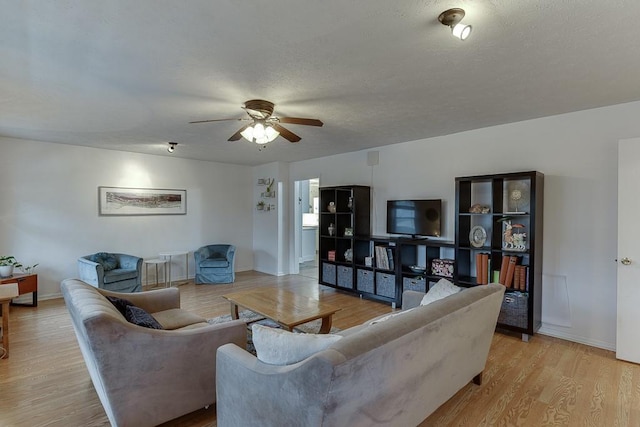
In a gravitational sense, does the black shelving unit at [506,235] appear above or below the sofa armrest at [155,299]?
above

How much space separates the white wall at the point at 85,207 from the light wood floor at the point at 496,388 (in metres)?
1.58

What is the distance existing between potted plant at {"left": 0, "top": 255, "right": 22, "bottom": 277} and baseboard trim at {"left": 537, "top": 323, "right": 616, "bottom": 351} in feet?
21.4

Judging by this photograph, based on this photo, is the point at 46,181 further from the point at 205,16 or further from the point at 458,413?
the point at 458,413

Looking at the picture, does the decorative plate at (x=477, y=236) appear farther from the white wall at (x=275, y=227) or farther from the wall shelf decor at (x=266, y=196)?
the wall shelf decor at (x=266, y=196)

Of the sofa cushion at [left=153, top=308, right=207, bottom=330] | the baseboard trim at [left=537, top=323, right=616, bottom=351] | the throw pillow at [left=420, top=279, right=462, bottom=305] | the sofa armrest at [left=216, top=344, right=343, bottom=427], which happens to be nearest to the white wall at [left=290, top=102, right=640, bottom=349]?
the baseboard trim at [left=537, top=323, right=616, bottom=351]

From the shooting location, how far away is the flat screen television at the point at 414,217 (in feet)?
14.5

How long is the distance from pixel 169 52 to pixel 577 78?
3.03 m

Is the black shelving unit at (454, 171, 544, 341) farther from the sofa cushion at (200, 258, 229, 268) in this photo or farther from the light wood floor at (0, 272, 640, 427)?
the sofa cushion at (200, 258, 229, 268)

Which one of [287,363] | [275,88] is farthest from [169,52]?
[287,363]

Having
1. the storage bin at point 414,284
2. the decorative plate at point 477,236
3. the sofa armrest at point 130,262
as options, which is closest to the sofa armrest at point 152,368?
the storage bin at point 414,284

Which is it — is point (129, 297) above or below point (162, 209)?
below

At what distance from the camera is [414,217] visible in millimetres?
4625

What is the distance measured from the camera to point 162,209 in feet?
19.9

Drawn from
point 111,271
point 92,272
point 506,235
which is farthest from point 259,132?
point 111,271
